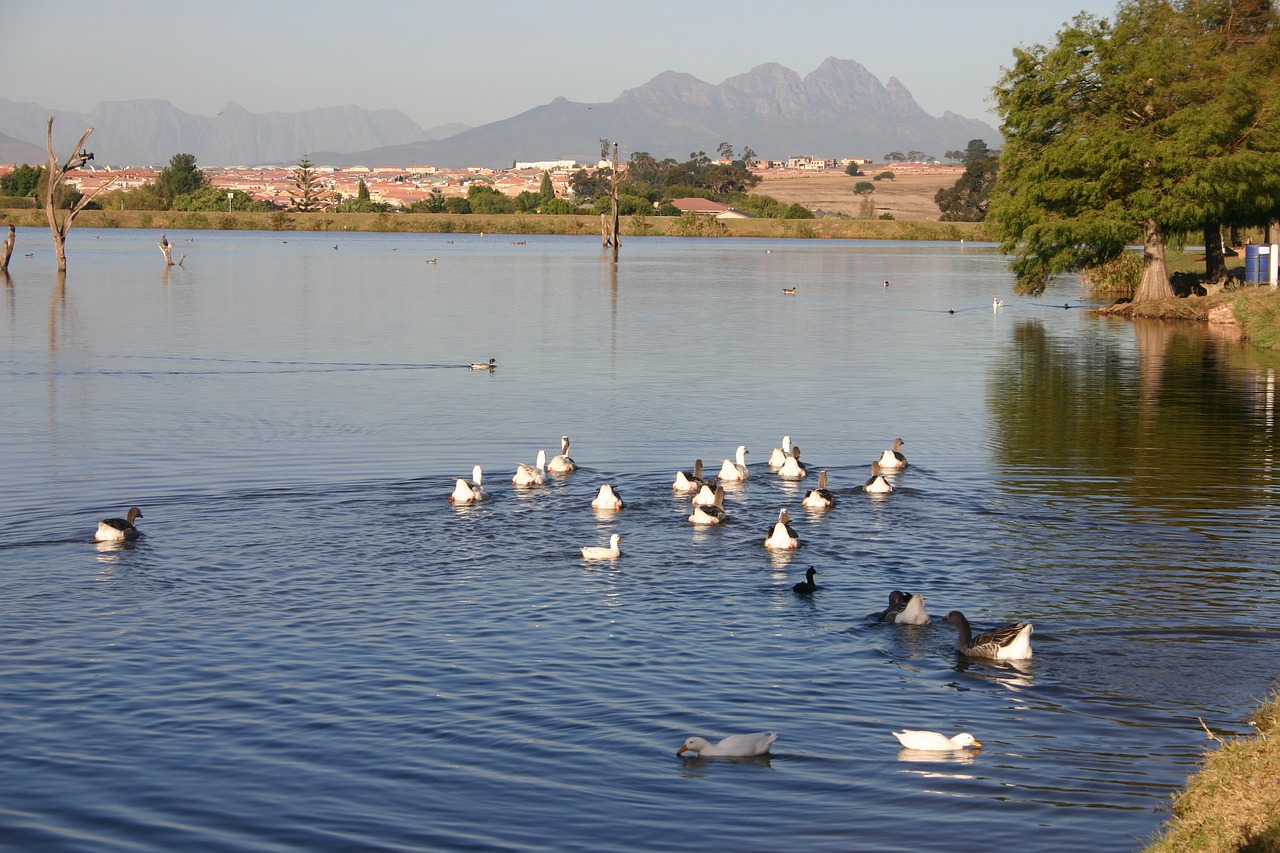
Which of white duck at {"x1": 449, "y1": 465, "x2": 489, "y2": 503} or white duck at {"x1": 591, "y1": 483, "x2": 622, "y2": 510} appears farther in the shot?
white duck at {"x1": 449, "y1": 465, "x2": 489, "y2": 503}

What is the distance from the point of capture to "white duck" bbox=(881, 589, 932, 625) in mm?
14320

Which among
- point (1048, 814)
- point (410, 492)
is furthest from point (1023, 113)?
point (1048, 814)

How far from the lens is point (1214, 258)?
57.0 meters

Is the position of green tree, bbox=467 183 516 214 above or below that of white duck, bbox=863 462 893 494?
above

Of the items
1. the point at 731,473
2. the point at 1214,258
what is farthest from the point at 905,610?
the point at 1214,258

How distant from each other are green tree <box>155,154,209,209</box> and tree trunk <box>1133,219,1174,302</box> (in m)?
145

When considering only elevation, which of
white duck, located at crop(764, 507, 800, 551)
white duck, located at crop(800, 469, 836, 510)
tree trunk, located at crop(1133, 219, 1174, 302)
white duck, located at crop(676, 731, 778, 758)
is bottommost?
white duck, located at crop(676, 731, 778, 758)

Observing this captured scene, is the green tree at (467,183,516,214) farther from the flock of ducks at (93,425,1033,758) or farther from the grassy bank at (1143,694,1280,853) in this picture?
the grassy bank at (1143,694,1280,853)

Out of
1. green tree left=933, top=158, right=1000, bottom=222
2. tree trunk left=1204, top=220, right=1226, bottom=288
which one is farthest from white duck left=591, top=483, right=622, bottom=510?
green tree left=933, top=158, right=1000, bottom=222

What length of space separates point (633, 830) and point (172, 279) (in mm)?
67420

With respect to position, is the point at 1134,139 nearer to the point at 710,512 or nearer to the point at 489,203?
the point at 710,512

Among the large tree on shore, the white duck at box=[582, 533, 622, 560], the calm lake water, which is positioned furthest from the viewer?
the large tree on shore

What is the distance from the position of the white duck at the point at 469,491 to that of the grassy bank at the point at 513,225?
139m

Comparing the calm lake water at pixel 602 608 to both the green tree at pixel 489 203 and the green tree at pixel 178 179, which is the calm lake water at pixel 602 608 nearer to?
the green tree at pixel 178 179
